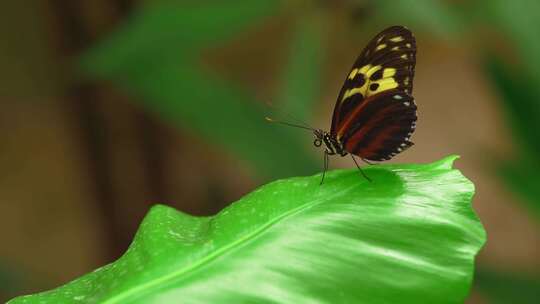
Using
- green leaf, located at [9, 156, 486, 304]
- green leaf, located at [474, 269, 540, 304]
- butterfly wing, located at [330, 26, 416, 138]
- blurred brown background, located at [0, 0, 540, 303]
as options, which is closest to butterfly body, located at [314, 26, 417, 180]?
butterfly wing, located at [330, 26, 416, 138]

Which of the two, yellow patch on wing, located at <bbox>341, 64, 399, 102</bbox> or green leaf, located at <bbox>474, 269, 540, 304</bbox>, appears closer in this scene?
yellow patch on wing, located at <bbox>341, 64, 399, 102</bbox>

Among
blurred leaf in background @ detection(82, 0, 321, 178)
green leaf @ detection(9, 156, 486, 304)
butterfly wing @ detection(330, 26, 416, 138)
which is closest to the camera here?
green leaf @ detection(9, 156, 486, 304)

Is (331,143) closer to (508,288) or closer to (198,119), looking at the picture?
(198,119)

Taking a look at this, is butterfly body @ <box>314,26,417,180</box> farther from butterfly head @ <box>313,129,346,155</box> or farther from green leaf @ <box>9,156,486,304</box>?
green leaf @ <box>9,156,486,304</box>

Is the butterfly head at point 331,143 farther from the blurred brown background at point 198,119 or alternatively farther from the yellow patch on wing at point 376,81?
the blurred brown background at point 198,119

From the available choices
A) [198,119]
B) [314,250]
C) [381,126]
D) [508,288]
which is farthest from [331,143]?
[508,288]

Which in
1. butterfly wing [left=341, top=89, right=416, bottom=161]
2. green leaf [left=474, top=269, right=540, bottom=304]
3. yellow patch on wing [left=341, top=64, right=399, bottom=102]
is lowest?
green leaf [left=474, top=269, right=540, bottom=304]
